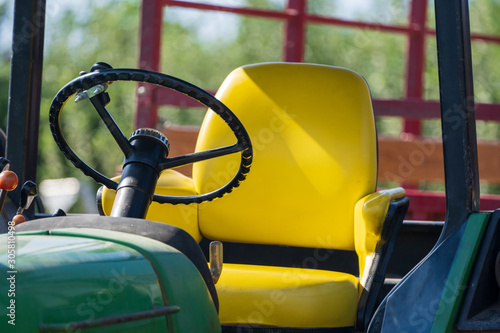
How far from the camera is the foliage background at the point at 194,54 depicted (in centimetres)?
1503

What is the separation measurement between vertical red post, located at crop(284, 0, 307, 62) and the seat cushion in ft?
11.8

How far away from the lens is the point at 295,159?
76.7 inches

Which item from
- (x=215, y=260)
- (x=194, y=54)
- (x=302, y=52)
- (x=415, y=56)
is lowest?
(x=215, y=260)

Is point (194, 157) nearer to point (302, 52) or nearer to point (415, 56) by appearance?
point (302, 52)

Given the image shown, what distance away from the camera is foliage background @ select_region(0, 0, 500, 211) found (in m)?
15.0

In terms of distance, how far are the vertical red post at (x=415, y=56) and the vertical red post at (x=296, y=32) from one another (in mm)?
1161

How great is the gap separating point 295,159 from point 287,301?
59 centimetres

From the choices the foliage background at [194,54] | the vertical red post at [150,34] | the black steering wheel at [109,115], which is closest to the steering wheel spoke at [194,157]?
the black steering wheel at [109,115]

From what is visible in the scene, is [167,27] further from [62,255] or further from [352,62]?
[62,255]

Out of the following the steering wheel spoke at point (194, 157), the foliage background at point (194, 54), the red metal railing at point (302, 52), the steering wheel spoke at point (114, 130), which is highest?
the foliage background at point (194, 54)

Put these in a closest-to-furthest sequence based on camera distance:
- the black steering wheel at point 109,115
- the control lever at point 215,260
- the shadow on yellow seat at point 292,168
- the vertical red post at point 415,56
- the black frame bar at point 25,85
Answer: the control lever at point 215,260 → the black steering wheel at point 109,115 → the black frame bar at point 25,85 → the shadow on yellow seat at point 292,168 → the vertical red post at point 415,56

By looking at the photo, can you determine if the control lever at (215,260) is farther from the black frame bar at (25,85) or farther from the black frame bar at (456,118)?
the black frame bar at (25,85)

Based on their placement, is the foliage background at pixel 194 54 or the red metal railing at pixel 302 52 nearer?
the red metal railing at pixel 302 52

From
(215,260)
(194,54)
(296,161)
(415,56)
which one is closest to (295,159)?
(296,161)
